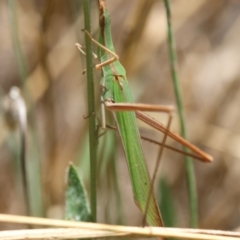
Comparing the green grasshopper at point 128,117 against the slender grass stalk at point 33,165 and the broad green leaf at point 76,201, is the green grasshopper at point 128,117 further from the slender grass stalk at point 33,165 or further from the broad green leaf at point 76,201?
the slender grass stalk at point 33,165

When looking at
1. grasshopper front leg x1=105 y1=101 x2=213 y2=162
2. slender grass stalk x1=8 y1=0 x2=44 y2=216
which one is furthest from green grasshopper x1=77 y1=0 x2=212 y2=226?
slender grass stalk x1=8 y1=0 x2=44 y2=216

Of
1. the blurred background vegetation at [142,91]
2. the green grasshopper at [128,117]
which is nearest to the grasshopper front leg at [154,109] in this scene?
the green grasshopper at [128,117]

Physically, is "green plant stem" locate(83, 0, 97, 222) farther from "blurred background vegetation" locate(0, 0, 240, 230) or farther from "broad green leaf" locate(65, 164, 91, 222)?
"blurred background vegetation" locate(0, 0, 240, 230)

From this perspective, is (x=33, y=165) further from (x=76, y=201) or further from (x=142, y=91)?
(x=142, y=91)

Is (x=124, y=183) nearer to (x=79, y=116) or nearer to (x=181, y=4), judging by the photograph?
(x=79, y=116)

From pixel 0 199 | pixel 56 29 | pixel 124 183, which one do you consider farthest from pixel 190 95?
pixel 0 199
